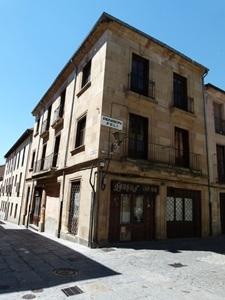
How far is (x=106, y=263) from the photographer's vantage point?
22.3 feet

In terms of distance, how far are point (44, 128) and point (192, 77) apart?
425 inches

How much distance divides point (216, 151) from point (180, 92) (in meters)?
4.24

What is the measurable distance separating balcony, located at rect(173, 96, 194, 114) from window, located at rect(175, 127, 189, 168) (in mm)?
1331

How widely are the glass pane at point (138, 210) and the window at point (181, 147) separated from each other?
3.09 metres

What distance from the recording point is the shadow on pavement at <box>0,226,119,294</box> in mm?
5066

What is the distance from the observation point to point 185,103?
13711 mm

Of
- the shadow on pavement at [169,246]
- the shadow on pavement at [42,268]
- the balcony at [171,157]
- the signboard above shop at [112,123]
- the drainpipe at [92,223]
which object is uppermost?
the signboard above shop at [112,123]

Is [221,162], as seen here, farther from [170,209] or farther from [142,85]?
[142,85]

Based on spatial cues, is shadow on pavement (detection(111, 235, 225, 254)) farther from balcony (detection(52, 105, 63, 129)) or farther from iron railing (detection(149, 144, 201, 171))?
balcony (detection(52, 105, 63, 129))

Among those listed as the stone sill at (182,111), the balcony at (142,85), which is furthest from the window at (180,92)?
the balcony at (142,85)

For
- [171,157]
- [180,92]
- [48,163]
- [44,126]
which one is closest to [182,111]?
[180,92]

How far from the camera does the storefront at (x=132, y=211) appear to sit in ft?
31.6

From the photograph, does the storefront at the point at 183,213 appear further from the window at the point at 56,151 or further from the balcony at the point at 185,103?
the window at the point at 56,151

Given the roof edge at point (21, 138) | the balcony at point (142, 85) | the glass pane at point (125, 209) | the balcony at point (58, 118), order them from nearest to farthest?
the glass pane at point (125, 209) < the balcony at point (142, 85) < the balcony at point (58, 118) < the roof edge at point (21, 138)
